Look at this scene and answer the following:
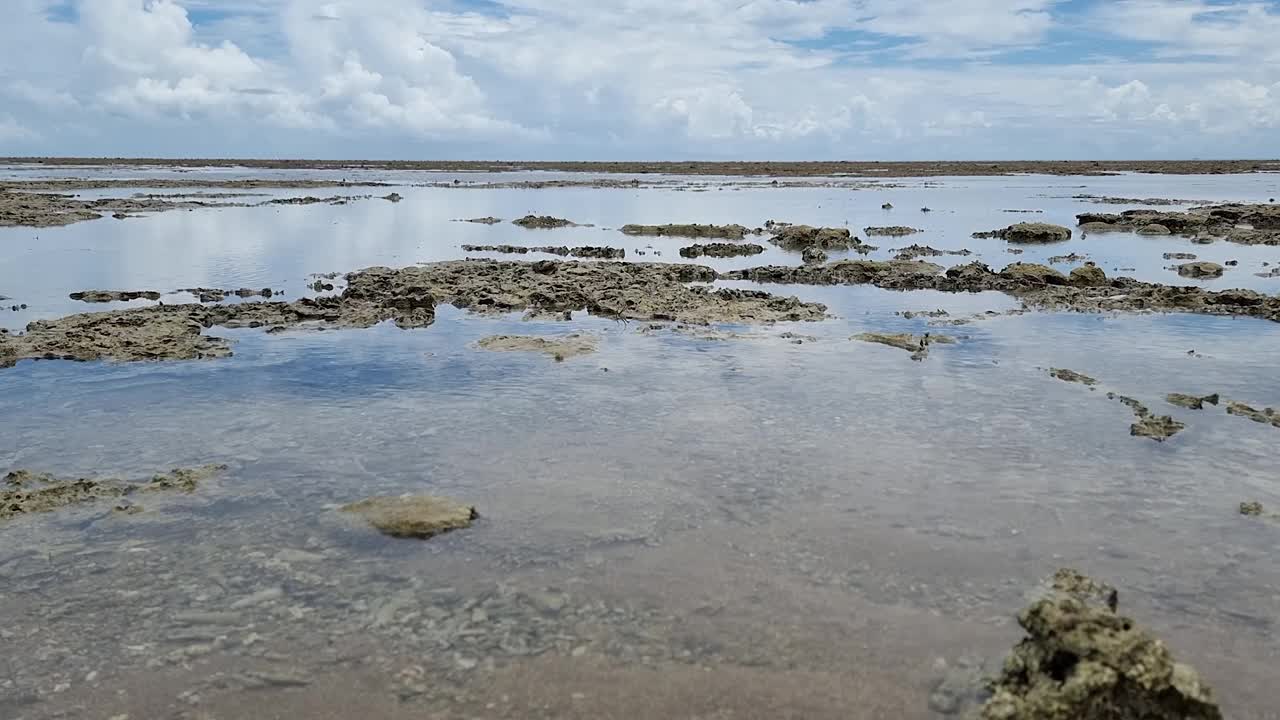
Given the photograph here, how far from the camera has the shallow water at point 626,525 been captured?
6.67 meters

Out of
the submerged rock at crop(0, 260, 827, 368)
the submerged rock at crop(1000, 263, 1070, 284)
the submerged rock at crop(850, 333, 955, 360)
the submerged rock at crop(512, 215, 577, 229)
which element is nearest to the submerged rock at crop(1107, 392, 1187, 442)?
the submerged rock at crop(850, 333, 955, 360)

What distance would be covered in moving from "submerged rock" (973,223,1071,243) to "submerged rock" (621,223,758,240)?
11.1 m

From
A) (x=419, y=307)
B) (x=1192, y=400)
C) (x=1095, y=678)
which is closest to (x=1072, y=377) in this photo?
(x=1192, y=400)

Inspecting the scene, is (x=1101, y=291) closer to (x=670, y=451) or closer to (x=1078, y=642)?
(x=670, y=451)

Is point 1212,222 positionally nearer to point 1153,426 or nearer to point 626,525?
point 1153,426

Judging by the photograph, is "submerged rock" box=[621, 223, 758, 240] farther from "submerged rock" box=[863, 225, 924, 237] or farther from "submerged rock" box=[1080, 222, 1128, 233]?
"submerged rock" box=[1080, 222, 1128, 233]

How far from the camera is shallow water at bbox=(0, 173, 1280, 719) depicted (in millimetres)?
6668

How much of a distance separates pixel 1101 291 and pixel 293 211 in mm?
46169

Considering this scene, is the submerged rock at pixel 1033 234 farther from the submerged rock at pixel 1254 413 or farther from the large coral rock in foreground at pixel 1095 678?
the large coral rock in foreground at pixel 1095 678

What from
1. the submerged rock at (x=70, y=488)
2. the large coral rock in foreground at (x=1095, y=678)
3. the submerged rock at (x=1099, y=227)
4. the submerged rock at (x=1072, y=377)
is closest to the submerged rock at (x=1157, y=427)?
the submerged rock at (x=1072, y=377)

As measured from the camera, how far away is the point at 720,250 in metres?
34.9

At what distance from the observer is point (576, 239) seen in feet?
132

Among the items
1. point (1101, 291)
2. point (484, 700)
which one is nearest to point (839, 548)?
point (484, 700)

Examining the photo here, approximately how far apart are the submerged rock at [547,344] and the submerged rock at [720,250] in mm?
15716
